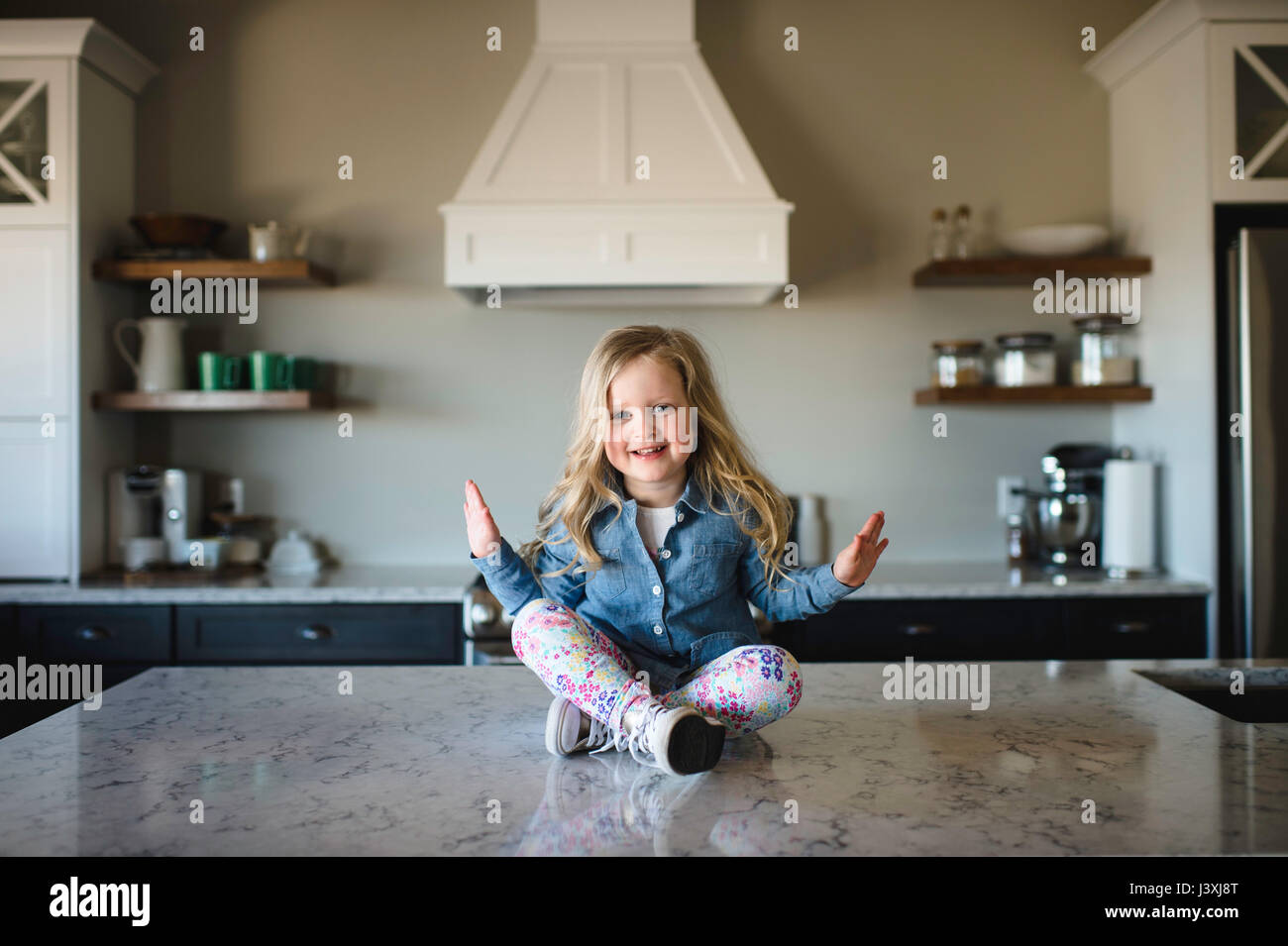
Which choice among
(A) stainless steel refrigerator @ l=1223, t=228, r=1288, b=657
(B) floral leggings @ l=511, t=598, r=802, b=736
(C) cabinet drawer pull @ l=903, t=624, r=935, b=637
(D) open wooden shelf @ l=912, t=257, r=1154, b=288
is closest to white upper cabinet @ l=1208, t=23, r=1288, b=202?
(A) stainless steel refrigerator @ l=1223, t=228, r=1288, b=657

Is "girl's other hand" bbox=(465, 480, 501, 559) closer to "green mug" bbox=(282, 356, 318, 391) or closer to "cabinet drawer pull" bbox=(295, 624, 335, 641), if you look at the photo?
"cabinet drawer pull" bbox=(295, 624, 335, 641)

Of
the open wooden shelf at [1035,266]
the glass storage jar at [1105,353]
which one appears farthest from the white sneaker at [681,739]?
the glass storage jar at [1105,353]

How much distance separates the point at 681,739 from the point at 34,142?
2.72 m

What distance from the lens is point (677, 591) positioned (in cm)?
134

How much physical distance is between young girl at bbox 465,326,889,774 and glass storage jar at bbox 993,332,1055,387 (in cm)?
192

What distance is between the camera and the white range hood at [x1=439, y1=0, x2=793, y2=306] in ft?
9.18

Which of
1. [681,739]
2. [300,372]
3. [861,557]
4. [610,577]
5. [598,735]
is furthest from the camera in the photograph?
[300,372]

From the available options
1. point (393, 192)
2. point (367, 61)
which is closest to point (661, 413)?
point (393, 192)

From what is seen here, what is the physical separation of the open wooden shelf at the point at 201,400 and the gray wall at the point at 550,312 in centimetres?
28

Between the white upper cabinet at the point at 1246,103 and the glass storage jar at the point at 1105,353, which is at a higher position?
the white upper cabinet at the point at 1246,103

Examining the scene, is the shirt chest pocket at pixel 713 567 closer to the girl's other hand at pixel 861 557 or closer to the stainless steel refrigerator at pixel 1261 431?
the girl's other hand at pixel 861 557

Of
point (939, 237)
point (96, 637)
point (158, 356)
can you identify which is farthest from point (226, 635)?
point (939, 237)

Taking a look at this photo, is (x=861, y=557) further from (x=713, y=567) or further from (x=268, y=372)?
(x=268, y=372)

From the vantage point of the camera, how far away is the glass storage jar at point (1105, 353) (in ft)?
9.98
